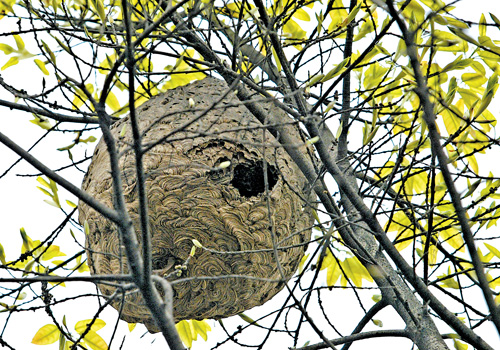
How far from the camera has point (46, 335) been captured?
260 cm

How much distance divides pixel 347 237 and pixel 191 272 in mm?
674

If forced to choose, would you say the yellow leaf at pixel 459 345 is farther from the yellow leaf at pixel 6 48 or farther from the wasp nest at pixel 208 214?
the yellow leaf at pixel 6 48

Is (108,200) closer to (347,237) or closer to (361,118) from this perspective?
(347,237)

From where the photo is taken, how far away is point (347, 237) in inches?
96.6

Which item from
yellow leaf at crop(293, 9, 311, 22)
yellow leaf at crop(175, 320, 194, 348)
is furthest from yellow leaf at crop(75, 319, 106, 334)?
yellow leaf at crop(293, 9, 311, 22)

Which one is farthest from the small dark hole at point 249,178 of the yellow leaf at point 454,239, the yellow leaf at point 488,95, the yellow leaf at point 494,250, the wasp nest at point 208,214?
the yellow leaf at point 494,250

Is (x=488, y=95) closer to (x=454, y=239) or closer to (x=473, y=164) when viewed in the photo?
(x=473, y=164)

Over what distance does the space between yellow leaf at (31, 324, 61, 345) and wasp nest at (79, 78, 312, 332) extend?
39cm

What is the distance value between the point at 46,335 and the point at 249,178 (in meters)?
1.17

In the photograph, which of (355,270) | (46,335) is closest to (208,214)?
(355,270)

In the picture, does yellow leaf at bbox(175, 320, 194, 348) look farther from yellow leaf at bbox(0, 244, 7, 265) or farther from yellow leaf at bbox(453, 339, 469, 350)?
yellow leaf at bbox(453, 339, 469, 350)

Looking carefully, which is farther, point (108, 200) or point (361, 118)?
point (361, 118)

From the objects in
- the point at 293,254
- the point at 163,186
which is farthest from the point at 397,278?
the point at 163,186

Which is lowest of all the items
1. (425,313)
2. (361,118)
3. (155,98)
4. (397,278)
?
(425,313)
